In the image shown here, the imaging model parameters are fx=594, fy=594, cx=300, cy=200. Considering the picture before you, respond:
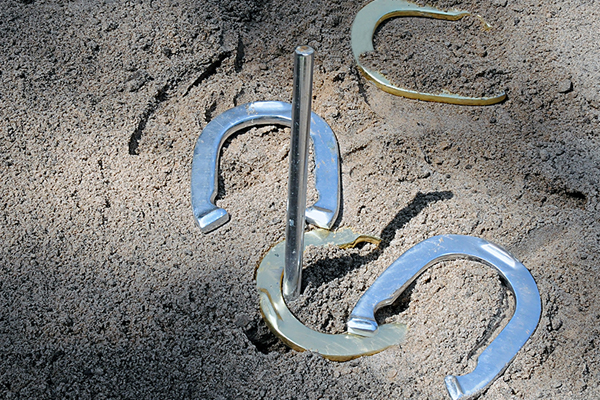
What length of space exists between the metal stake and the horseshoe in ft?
2.04

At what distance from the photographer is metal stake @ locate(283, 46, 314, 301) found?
81 centimetres

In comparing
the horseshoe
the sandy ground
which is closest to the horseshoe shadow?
the sandy ground

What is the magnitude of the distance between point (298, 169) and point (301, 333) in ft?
1.00

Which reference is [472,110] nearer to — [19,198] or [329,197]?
[329,197]

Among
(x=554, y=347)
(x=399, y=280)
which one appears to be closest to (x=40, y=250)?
(x=399, y=280)

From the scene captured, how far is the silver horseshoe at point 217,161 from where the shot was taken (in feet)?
3.91

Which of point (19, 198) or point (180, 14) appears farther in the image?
point (180, 14)

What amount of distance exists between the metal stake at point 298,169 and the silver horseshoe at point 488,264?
0.13 meters

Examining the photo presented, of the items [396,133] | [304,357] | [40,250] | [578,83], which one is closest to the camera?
[304,357]

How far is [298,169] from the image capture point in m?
0.92

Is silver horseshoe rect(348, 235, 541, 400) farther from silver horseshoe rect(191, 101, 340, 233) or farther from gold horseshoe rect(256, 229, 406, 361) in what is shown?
silver horseshoe rect(191, 101, 340, 233)

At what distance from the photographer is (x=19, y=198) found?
1.19 m

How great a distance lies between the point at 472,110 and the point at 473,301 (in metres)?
0.57

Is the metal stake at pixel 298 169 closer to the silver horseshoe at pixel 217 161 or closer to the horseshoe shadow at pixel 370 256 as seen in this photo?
the horseshoe shadow at pixel 370 256
